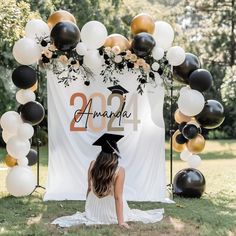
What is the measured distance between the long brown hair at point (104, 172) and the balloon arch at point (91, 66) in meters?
2.01

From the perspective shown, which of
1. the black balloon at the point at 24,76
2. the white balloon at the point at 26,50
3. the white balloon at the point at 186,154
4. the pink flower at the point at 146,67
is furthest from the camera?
the white balloon at the point at 186,154

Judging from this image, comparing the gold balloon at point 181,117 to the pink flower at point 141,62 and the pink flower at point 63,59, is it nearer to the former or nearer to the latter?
the pink flower at point 141,62

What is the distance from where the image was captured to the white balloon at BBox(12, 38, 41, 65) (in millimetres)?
8383

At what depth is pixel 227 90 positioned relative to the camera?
2278 centimetres

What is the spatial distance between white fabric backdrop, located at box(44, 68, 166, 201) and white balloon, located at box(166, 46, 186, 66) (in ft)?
1.92

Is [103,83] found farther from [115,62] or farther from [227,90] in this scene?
[227,90]

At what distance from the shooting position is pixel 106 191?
21.9 feet

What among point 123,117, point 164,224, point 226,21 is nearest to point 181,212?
point 164,224

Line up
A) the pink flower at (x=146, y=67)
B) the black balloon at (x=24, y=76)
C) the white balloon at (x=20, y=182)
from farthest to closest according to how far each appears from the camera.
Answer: the pink flower at (x=146, y=67), the black balloon at (x=24, y=76), the white balloon at (x=20, y=182)

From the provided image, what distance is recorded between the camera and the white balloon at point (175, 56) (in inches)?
346

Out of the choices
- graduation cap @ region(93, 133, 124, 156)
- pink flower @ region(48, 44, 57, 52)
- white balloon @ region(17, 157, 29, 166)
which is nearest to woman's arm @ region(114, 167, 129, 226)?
graduation cap @ region(93, 133, 124, 156)

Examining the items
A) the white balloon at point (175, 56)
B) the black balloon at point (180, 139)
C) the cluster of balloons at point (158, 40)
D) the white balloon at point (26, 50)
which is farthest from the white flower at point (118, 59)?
the black balloon at point (180, 139)

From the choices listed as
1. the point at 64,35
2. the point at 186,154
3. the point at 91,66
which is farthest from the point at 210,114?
the point at 64,35

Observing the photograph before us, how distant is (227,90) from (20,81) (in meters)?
15.7
